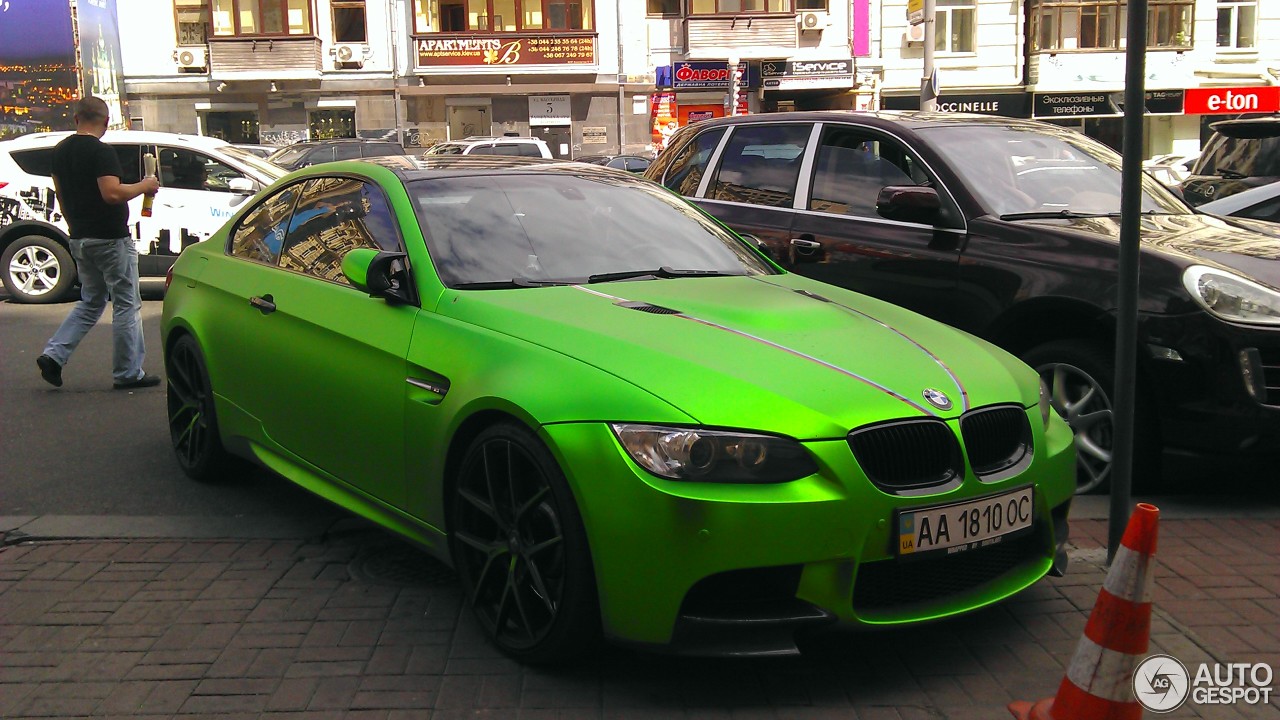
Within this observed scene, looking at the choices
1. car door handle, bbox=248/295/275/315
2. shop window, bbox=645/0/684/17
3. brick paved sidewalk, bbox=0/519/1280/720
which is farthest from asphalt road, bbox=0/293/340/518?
shop window, bbox=645/0/684/17

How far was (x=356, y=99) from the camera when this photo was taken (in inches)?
1526

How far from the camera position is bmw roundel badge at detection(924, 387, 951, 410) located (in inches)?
133

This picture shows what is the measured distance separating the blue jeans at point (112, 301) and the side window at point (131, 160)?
14.3 ft

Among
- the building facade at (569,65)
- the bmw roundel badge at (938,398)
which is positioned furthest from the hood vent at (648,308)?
the building facade at (569,65)

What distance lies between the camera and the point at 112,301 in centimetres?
762

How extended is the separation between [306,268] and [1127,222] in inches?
120

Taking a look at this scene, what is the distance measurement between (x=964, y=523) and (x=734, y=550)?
70cm

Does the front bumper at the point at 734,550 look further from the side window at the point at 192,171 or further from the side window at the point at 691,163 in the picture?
the side window at the point at 192,171

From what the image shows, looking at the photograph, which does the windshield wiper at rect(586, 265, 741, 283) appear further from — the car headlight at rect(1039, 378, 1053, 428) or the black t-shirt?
the black t-shirt

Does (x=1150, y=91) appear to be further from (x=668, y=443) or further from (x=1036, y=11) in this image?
(x=668, y=443)

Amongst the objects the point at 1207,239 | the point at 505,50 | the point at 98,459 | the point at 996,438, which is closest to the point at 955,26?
the point at 505,50

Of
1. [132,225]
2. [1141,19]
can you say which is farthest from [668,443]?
[132,225]

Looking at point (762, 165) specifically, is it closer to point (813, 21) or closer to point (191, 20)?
point (813, 21)
